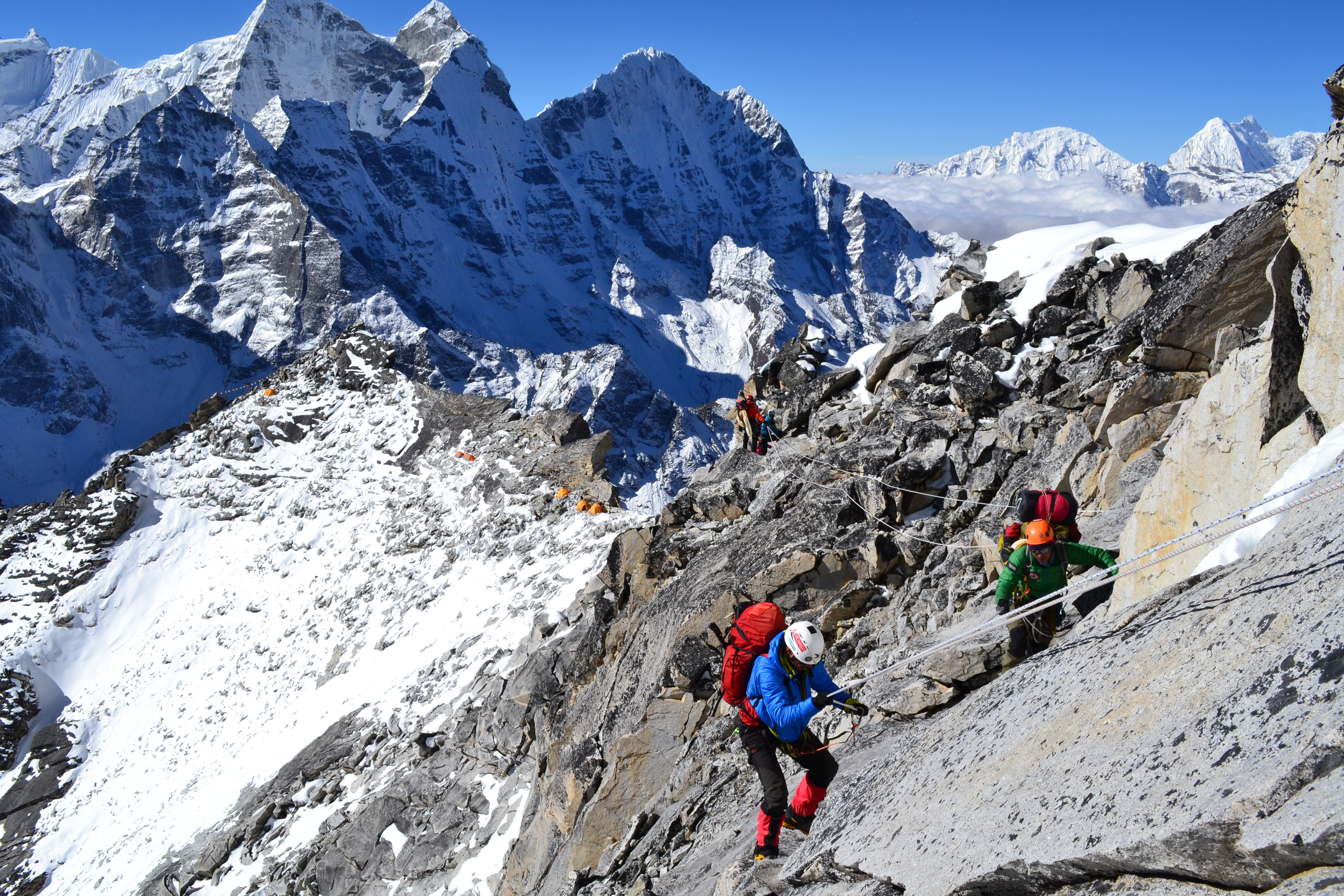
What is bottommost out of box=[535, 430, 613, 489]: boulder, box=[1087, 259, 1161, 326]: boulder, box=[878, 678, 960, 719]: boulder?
box=[878, 678, 960, 719]: boulder

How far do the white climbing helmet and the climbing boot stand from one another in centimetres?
143

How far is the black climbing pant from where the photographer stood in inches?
286

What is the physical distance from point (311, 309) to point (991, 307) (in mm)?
190466

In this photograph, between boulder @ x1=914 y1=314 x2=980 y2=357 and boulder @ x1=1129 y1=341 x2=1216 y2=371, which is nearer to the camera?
boulder @ x1=1129 y1=341 x2=1216 y2=371

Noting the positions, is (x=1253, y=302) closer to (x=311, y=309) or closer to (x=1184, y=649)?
(x=1184, y=649)

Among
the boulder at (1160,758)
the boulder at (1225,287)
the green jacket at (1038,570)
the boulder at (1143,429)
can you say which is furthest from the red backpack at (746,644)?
the boulder at (1225,287)

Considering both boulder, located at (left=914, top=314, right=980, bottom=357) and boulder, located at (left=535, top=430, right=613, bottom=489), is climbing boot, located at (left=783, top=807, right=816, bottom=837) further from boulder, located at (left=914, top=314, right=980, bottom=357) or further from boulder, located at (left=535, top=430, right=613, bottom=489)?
boulder, located at (left=535, top=430, right=613, bottom=489)

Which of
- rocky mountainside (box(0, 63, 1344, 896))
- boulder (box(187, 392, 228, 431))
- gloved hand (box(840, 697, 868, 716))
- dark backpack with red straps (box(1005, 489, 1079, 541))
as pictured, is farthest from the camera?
boulder (box(187, 392, 228, 431))

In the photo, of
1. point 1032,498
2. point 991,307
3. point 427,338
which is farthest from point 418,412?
point 427,338

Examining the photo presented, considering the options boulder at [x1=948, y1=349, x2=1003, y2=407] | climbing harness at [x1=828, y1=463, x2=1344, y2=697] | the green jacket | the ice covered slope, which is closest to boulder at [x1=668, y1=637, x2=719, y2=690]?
climbing harness at [x1=828, y1=463, x2=1344, y2=697]

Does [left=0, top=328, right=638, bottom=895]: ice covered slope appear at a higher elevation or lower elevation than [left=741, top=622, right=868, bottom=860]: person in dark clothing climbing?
higher

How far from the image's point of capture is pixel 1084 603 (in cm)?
840

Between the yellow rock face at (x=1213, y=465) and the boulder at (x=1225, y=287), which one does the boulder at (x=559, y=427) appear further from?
the yellow rock face at (x=1213, y=465)

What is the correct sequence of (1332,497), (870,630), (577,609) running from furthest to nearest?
1. (577,609)
2. (870,630)
3. (1332,497)
